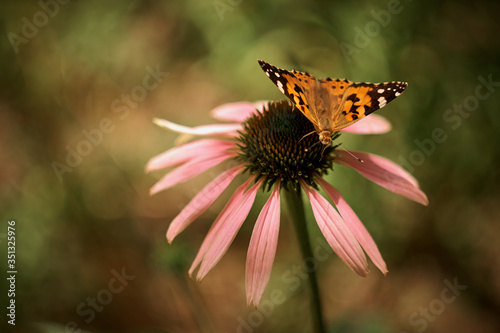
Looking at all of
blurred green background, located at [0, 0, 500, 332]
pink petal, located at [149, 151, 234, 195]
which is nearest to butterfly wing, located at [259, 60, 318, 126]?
pink petal, located at [149, 151, 234, 195]

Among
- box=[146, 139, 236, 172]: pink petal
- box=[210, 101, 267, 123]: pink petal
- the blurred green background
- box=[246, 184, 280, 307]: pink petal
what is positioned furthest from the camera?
the blurred green background

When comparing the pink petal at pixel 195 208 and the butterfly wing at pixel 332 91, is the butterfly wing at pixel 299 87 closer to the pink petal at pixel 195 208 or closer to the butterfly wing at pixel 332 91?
the butterfly wing at pixel 332 91

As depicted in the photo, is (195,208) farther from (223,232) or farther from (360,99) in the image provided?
(360,99)

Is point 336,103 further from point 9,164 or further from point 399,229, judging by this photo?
point 9,164

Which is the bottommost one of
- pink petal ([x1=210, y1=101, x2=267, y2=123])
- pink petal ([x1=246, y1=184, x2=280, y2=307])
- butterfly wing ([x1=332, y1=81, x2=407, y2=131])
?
pink petal ([x1=246, y1=184, x2=280, y2=307])

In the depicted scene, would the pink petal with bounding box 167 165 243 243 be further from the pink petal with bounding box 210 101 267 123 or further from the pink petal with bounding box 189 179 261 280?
the pink petal with bounding box 210 101 267 123

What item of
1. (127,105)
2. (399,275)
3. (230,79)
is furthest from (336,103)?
(127,105)

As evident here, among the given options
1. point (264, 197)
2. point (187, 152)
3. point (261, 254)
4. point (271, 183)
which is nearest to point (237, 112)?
point (187, 152)
